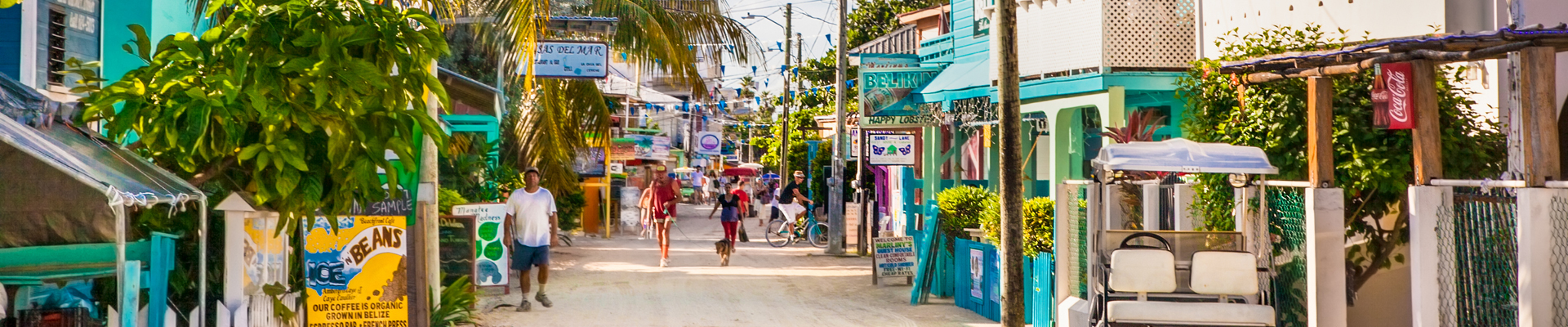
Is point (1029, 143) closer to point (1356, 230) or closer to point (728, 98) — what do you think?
point (1356, 230)

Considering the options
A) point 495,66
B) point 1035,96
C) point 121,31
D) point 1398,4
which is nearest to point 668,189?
point 495,66

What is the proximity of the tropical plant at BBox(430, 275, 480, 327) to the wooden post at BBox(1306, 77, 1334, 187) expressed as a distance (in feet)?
22.5

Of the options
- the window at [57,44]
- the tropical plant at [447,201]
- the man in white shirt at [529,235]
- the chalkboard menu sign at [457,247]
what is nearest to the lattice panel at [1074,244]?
the man in white shirt at [529,235]

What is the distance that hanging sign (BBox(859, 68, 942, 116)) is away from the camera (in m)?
19.8

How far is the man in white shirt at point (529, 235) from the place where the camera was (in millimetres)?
12734

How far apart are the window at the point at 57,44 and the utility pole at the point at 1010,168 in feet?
22.4

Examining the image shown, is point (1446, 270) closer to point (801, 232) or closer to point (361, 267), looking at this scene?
point (361, 267)

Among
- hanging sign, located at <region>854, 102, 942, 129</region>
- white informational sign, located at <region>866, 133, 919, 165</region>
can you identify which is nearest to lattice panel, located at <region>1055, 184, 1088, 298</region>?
hanging sign, located at <region>854, 102, 942, 129</region>

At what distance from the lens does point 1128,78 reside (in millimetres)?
13141

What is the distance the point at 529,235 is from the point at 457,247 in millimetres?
917

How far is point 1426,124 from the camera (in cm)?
735

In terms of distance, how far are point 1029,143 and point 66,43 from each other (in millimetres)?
13436

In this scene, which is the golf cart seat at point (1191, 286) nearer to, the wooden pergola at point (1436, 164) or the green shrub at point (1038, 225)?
the wooden pergola at point (1436, 164)

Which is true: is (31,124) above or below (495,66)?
below
